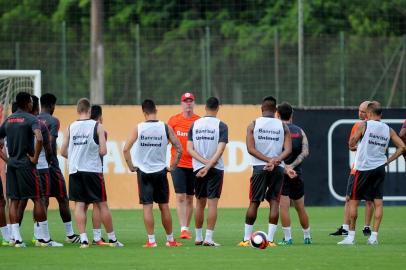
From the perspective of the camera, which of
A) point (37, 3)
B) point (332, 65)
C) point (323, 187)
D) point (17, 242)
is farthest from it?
point (37, 3)

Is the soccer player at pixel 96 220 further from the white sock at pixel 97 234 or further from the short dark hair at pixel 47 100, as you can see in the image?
the short dark hair at pixel 47 100

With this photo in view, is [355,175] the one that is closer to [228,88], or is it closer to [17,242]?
[17,242]

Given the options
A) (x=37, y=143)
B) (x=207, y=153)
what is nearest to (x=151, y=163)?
(x=207, y=153)

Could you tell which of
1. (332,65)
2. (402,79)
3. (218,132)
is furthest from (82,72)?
(218,132)

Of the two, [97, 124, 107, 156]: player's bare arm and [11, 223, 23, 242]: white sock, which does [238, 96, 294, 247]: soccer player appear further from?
[11, 223, 23, 242]: white sock

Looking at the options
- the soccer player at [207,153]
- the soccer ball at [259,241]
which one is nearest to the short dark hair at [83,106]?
the soccer player at [207,153]

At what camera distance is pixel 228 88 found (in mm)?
30859

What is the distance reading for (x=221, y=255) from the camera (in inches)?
627

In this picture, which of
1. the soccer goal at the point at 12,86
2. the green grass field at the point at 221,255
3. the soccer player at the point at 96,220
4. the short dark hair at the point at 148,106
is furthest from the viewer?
the soccer goal at the point at 12,86

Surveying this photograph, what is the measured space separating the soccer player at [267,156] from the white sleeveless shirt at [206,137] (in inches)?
22.7

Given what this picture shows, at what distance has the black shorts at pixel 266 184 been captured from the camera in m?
17.5

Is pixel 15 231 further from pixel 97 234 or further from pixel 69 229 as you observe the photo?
pixel 69 229

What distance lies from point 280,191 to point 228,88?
13.4 m

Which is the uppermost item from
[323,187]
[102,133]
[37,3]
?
[37,3]
